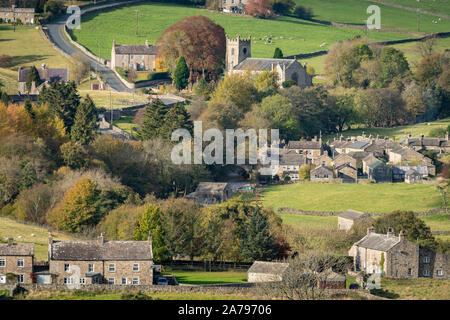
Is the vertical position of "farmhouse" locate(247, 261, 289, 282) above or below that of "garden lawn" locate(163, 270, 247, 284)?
above

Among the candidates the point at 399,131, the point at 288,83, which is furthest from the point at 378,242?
the point at 288,83

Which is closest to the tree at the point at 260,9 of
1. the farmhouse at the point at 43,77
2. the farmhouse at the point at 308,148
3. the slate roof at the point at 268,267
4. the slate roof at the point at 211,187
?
the farmhouse at the point at 43,77

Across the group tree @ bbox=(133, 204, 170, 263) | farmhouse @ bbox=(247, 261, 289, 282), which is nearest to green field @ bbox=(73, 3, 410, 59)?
tree @ bbox=(133, 204, 170, 263)

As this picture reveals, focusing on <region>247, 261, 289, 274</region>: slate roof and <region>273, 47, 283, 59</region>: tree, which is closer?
<region>247, 261, 289, 274</region>: slate roof

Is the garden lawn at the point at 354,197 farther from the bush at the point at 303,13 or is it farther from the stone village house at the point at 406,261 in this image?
the bush at the point at 303,13

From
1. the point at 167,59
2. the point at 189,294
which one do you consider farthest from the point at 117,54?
the point at 189,294

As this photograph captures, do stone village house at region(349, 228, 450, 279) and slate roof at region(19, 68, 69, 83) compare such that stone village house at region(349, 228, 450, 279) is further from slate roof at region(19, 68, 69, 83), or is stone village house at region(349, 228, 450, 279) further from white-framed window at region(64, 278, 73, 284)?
slate roof at region(19, 68, 69, 83)

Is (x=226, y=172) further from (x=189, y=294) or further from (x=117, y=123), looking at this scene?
(x=189, y=294)
